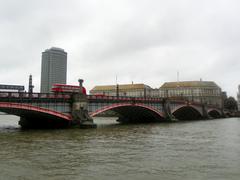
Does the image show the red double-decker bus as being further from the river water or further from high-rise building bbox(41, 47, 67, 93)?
high-rise building bbox(41, 47, 67, 93)

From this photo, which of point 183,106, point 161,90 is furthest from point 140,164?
point 161,90

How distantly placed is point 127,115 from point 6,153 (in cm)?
4903

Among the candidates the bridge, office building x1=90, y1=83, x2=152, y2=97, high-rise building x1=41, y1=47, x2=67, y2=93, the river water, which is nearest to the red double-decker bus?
the bridge

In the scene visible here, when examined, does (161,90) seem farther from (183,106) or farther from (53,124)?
(53,124)

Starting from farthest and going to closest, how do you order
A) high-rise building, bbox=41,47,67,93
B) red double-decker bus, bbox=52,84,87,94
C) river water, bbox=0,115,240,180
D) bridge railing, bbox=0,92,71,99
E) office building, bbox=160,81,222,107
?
office building, bbox=160,81,222,107 < high-rise building, bbox=41,47,67,93 < red double-decker bus, bbox=52,84,87,94 < bridge railing, bbox=0,92,71,99 < river water, bbox=0,115,240,180

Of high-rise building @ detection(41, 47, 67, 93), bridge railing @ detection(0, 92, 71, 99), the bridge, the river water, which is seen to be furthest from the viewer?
high-rise building @ detection(41, 47, 67, 93)

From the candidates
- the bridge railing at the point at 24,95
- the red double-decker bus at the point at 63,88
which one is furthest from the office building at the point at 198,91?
the bridge railing at the point at 24,95

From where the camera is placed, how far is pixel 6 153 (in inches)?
714

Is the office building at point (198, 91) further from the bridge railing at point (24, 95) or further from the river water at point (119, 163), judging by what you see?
the river water at point (119, 163)

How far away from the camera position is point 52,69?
9600 cm

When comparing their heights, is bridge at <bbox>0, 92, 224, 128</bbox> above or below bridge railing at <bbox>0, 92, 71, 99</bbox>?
below

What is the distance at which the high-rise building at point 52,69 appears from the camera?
95.9m

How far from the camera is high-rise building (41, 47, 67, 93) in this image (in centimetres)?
9595

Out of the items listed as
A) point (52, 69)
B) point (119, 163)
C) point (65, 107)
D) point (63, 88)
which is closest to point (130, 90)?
point (52, 69)
